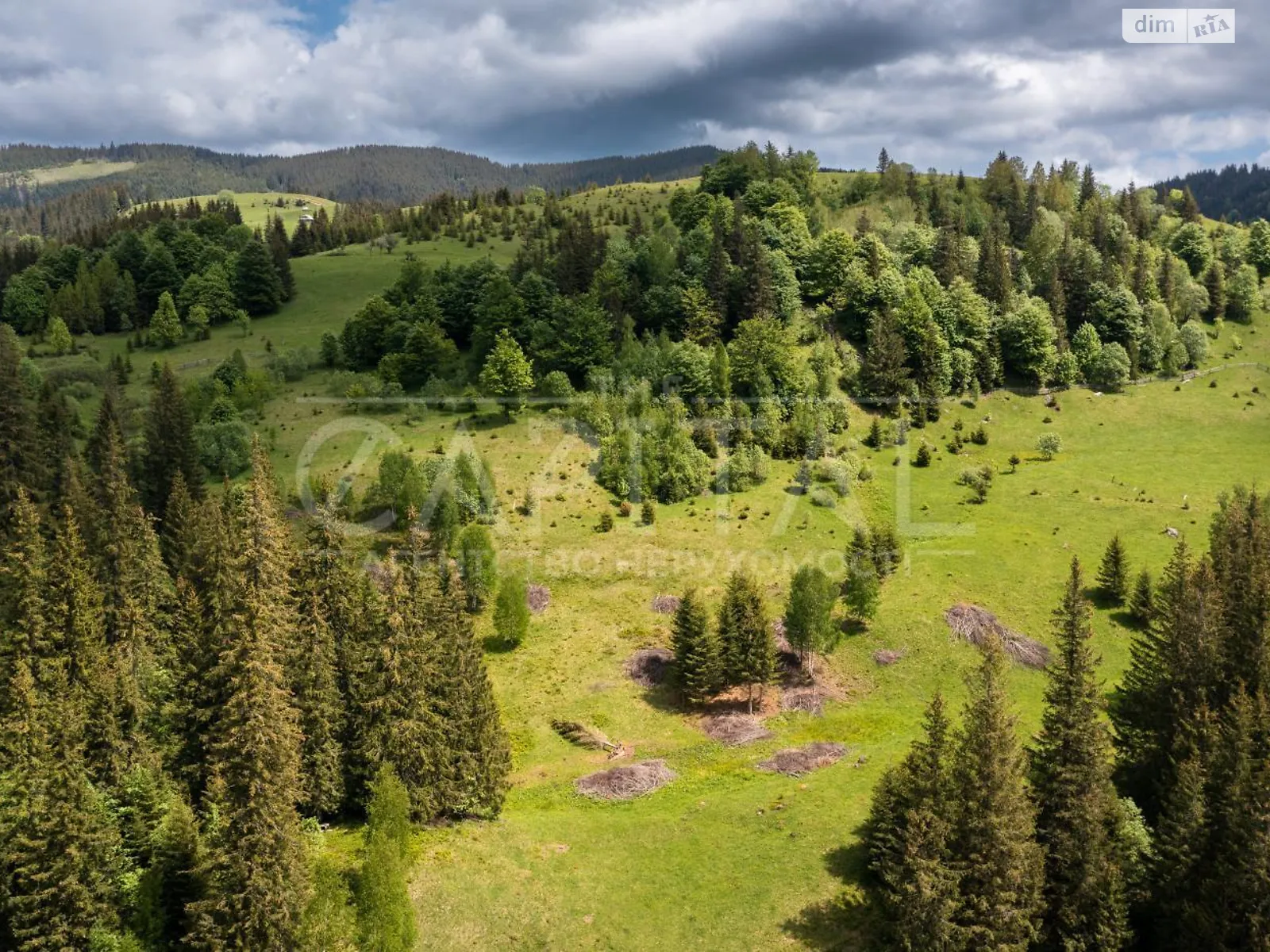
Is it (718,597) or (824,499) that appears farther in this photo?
(824,499)

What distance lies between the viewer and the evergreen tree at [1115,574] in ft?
226

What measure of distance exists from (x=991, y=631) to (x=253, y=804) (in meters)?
51.5

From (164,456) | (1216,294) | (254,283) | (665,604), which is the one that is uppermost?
(254,283)

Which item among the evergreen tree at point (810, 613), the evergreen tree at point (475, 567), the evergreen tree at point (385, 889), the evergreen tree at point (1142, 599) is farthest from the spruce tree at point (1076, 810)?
the evergreen tree at point (475, 567)

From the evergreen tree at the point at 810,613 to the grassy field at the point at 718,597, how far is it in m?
4.14

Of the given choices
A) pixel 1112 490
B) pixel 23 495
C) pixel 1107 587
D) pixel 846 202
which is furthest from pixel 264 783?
pixel 846 202

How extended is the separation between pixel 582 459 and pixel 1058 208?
120704 millimetres

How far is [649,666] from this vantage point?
203ft

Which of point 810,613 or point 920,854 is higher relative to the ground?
point 810,613

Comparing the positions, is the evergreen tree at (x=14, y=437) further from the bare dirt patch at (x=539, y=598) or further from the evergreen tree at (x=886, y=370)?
the evergreen tree at (x=886, y=370)

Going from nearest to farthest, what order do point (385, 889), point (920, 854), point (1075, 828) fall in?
point (385, 889) → point (920, 854) → point (1075, 828)

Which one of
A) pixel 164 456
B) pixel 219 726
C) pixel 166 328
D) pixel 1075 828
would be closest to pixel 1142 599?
pixel 1075 828

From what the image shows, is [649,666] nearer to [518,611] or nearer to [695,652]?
[695,652]

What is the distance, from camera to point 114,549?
54.0 m
